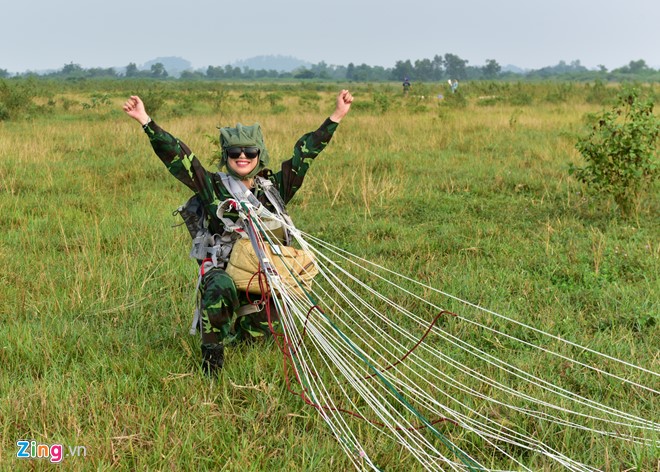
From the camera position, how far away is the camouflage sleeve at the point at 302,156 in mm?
3209

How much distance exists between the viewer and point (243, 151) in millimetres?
2963

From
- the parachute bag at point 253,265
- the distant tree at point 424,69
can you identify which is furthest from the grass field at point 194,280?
the distant tree at point 424,69

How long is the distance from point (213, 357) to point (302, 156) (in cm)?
122

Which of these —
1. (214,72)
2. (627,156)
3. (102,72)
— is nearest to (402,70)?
(214,72)

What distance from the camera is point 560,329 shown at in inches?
145

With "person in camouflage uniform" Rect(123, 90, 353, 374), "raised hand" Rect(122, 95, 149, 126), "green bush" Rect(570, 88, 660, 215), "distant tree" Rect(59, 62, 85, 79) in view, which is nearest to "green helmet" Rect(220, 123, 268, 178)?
"person in camouflage uniform" Rect(123, 90, 353, 374)

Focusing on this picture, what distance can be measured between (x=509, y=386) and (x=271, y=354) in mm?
1323

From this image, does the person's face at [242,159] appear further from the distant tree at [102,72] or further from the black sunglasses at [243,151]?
the distant tree at [102,72]

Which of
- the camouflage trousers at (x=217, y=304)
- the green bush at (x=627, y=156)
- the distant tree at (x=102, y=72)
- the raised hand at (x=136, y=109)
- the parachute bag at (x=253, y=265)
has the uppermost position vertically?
the distant tree at (x=102, y=72)

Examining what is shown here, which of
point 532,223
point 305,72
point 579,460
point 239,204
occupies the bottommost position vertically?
point 579,460

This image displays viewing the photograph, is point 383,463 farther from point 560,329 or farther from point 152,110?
point 152,110

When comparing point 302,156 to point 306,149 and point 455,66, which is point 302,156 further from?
point 455,66

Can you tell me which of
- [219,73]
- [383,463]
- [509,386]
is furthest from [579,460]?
[219,73]

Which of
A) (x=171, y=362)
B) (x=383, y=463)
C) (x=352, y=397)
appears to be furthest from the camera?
(x=171, y=362)
